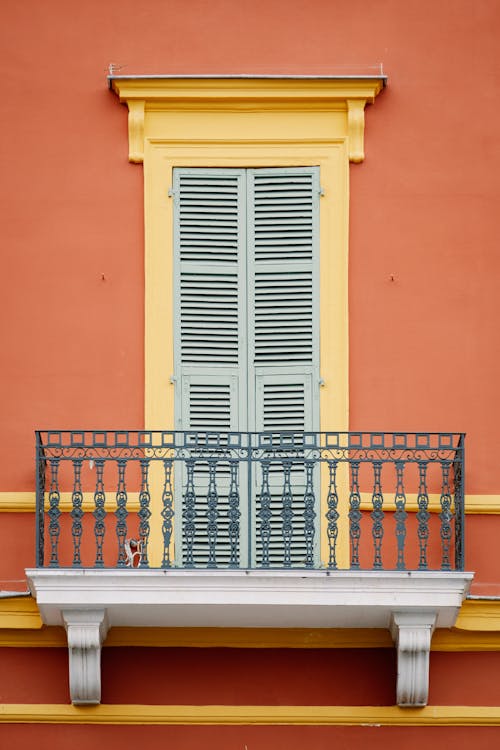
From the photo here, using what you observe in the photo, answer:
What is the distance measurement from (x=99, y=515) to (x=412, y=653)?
2.26 metres

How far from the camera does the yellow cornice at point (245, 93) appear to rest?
15367 mm

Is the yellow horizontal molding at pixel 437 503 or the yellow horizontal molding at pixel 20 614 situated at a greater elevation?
the yellow horizontal molding at pixel 437 503

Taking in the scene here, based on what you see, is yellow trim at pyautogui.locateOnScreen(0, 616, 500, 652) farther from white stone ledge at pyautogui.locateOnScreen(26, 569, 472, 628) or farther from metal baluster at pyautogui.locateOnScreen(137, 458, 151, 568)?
metal baluster at pyautogui.locateOnScreen(137, 458, 151, 568)

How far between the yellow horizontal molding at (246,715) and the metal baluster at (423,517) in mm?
1045

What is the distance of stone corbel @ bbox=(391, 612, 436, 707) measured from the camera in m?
14.4

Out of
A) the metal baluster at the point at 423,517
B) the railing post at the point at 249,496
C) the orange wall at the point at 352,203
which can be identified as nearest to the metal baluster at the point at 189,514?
the railing post at the point at 249,496

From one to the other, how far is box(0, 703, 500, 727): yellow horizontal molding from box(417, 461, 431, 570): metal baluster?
1.04m

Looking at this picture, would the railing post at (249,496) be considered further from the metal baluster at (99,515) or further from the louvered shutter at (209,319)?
the metal baluster at (99,515)

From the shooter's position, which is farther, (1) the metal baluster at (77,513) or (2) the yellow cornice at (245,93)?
(2) the yellow cornice at (245,93)

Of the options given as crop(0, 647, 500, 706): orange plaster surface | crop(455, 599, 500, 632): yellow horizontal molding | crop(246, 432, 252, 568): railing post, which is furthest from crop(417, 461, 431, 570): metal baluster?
crop(246, 432, 252, 568): railing post

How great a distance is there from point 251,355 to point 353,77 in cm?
208

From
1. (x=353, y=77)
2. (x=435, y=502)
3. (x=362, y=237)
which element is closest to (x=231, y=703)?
(x=435, y=502)

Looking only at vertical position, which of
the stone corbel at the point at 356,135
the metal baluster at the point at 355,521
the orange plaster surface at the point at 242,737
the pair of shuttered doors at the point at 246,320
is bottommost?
the orange plaster surface at the point at 242,737

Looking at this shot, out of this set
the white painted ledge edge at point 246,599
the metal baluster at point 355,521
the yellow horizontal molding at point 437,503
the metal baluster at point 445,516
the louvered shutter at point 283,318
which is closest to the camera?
the white painted ledge edge at point 246,599
